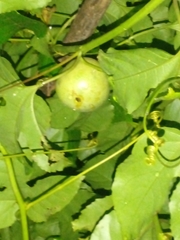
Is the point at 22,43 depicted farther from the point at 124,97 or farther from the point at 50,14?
the point at 124,97

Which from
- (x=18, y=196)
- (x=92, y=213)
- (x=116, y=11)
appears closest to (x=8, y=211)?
(x=18, y=196)

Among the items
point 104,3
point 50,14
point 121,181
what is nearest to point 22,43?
point 50,14

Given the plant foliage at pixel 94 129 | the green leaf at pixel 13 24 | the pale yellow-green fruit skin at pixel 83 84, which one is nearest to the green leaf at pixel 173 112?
the plant foliage at pixel 94 129

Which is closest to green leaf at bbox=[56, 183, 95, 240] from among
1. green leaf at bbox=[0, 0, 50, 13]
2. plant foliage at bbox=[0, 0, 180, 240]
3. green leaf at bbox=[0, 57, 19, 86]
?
plant foliage at bbox=[0, 0, 180, 240]

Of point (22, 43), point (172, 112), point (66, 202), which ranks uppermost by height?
point (22, 43)

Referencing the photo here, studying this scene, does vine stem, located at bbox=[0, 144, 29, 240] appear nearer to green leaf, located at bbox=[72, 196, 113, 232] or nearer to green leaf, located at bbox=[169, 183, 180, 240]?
green leaf, located at bbox=[72, 196, 113, 232]

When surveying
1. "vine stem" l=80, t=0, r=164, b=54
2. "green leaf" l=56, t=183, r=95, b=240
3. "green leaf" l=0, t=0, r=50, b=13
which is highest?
"green leaf" l=0, t=0, r=50, b=13

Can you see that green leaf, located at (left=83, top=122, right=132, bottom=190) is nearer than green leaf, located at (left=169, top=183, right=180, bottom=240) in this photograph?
No
